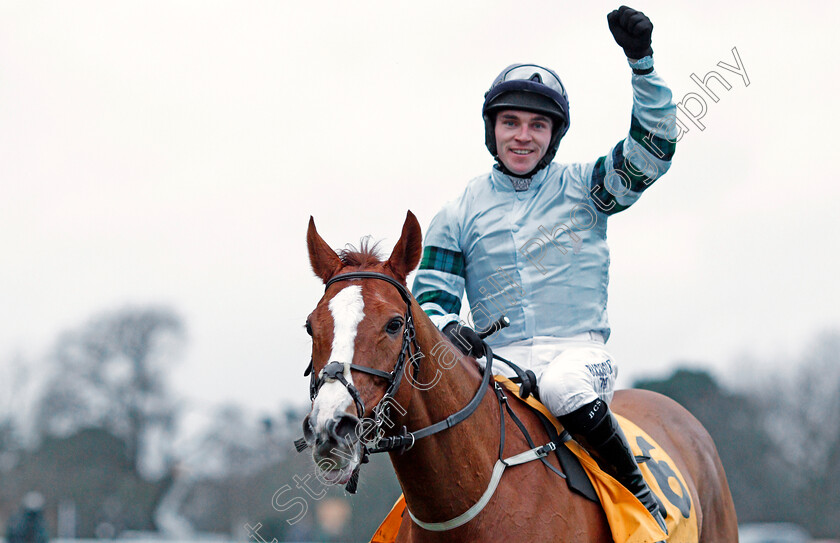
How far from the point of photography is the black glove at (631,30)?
385cm

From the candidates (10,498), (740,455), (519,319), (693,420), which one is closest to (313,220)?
(519,319)

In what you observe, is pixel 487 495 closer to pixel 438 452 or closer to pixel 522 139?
pixel 438 452

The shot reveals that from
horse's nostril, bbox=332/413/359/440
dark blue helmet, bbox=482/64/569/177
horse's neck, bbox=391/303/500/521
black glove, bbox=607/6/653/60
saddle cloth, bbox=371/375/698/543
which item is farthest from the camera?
dark blue helmet, bbox=482/64/569/177

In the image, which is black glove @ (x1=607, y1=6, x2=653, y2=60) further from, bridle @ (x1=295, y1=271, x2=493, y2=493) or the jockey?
bridle @ (x1=295, y1=271, x2=493, y2=493)

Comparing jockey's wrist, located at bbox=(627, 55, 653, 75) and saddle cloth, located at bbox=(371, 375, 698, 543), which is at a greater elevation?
jockey's wrist, located at bbox=(627, 55, 653, 75)

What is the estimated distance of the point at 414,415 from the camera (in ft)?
10.4

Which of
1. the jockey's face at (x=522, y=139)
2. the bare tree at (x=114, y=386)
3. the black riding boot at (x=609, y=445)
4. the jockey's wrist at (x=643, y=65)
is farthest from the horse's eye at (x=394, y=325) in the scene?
the bare tree at (x=114, y=386)

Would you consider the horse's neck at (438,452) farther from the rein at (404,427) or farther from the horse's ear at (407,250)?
the horse's ear at (407,250)

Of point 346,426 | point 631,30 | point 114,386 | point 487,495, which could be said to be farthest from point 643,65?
point 114,386

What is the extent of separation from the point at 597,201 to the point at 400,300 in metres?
1.57

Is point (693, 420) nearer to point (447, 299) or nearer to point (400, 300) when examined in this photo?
point (447, 299)

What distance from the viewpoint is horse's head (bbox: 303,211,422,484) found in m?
2.66

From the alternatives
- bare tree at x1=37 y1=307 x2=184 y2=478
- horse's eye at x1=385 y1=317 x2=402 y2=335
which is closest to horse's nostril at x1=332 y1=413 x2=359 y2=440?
horse's eye at x1=385 y1=317 x2=402 y2=335

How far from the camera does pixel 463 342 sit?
3.74 m
